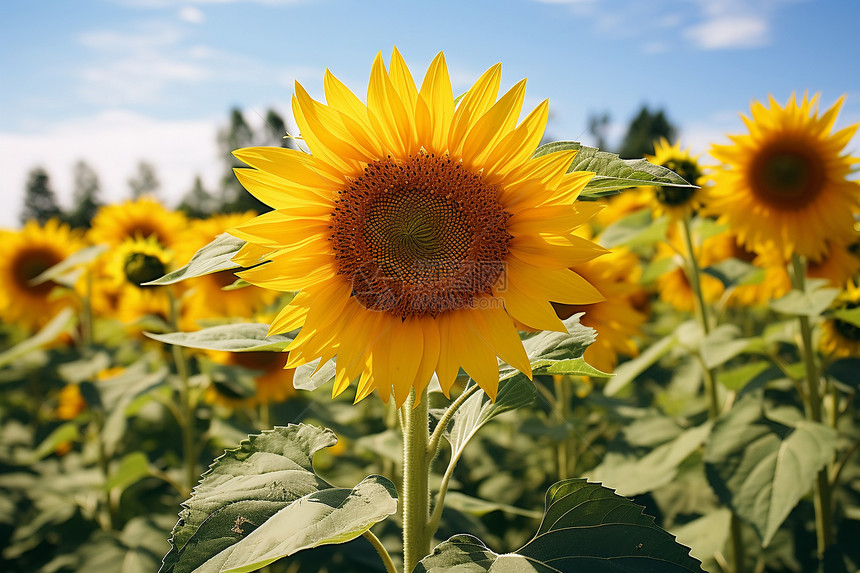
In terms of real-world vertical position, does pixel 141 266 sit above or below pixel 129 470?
above

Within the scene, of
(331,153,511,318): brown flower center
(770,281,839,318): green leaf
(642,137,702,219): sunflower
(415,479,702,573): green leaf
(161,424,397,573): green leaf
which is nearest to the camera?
(161,424,397,573): green leaf

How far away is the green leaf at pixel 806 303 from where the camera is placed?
2391 mm

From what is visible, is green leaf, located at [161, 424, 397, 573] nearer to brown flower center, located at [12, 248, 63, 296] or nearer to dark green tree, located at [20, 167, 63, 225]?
brown flower center, located at [12, 248, 63, 296]

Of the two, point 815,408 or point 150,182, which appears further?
point 150,182

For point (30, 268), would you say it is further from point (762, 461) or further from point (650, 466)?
point (762, 461)

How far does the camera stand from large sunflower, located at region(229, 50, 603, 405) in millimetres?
1251

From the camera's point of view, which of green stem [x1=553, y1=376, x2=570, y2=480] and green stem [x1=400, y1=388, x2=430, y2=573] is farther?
green stem [x1=553, y1=376, x2=570, y2=480]

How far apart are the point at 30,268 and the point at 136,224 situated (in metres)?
1.13

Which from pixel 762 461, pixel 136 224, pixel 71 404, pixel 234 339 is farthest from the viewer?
pixel 71 404

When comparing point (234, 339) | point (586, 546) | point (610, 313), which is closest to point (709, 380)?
point (610, 313)

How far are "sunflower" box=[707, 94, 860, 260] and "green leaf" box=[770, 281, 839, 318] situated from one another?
0.43 metres

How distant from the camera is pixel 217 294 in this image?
433cm

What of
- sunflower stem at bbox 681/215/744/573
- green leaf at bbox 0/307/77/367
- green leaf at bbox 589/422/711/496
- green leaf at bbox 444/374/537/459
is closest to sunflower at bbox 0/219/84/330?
green leaf at bbox 0/307/77/367

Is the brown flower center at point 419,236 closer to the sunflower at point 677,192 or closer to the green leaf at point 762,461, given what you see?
the green leaf at point 762,461
